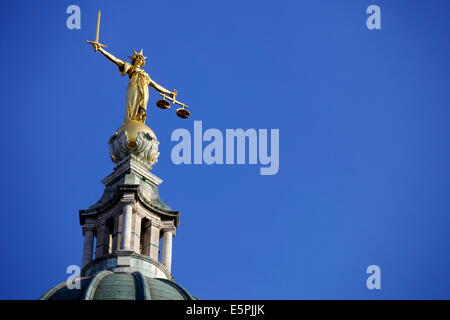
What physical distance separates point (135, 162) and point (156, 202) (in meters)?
2.81

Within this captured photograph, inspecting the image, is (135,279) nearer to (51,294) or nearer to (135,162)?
(51,294)

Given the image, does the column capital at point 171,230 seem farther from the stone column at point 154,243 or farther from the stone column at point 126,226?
the stone column at point 126,226

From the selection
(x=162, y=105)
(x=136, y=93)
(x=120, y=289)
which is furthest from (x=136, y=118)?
(x=120, y=289)

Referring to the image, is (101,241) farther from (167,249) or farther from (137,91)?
(137,91)

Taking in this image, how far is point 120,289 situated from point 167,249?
11314 millimetres

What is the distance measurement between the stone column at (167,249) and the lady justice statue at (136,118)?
4729mm

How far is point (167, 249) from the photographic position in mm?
97188

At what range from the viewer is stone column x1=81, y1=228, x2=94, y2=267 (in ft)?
316

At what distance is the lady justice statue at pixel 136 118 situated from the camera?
99.0 meters

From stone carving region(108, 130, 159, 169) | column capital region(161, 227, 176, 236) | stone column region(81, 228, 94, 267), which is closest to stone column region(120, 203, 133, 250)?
column capital region(161, 227, 176, 236)

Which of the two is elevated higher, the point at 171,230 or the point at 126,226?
the point at 171,230

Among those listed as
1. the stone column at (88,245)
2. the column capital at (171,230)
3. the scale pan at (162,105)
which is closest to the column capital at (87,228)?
the stone column at (88,245)

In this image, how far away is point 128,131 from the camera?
9906cm
